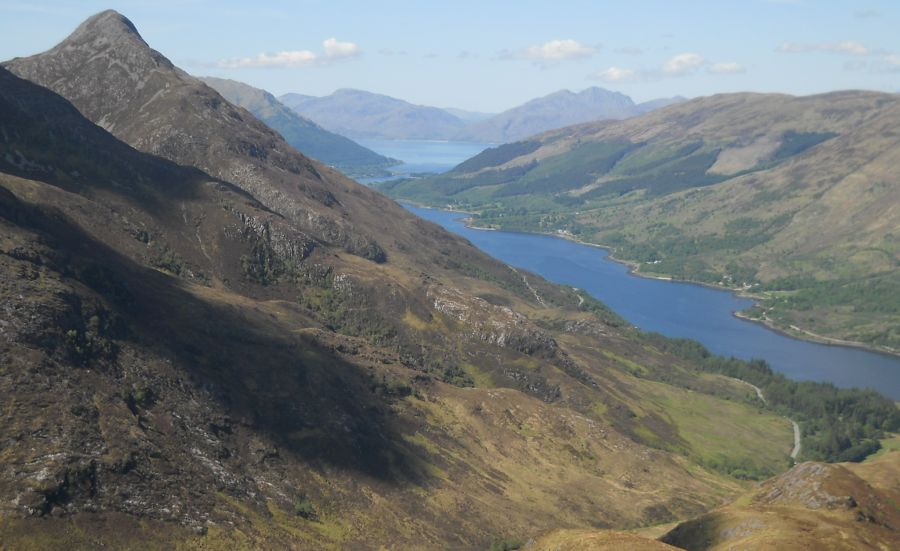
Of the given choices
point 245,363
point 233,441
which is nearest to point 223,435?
point 233,441

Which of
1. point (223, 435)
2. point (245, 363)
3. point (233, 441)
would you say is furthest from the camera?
point (245, 363)

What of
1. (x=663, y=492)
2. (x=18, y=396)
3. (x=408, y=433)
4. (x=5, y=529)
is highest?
(x=18, y=396)

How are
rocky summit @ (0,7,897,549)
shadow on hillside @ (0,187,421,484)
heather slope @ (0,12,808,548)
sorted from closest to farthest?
rocky summit @ (0,7,897,549) → heather slope @ (0,12,808,548) → shadow on hillside @ (0,187,421,484)

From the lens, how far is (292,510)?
128 metres

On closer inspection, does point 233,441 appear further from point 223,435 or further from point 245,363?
point 245,363

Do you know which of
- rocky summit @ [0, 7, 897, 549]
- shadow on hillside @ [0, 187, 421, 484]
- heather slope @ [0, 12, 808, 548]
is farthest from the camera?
shadow on hillside @ [0, 187, 421, 484]

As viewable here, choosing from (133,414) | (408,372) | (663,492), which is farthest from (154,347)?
(663,492)

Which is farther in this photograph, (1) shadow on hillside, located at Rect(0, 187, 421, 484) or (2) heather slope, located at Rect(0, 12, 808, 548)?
(1) shadow on hillside, located at Rect(0, 187, 421, 484)

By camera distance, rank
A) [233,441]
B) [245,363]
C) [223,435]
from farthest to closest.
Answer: [245,363] → [233,441] → [223,435]

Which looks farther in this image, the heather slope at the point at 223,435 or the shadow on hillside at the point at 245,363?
the shadow on hillside at the point at 245,363

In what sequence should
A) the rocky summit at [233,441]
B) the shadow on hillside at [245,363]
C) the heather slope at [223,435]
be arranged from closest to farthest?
the rocky summit at [233,441], the heather slope at [223,435], the shadow on hillside at [245,363]

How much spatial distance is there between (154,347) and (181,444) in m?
24.4

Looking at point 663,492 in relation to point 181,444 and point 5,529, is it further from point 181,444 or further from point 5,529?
point 5,529

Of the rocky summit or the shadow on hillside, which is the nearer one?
the rocky summit
